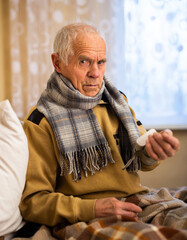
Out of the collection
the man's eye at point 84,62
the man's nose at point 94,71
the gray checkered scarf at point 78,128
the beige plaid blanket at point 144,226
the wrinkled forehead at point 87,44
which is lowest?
the beige plaid blanket at point 144,226

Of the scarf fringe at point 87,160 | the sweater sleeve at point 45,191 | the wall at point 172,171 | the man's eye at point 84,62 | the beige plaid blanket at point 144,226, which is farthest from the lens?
the wall at point 172,171

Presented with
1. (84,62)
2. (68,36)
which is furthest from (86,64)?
(68,36)

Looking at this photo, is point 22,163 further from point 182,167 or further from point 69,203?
point 182,167

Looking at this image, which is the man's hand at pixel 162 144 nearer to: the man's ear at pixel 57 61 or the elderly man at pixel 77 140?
the elderly man at pixel 77 140

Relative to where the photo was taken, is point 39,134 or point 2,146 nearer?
point 2,146

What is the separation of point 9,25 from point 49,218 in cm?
167

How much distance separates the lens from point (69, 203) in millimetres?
1093

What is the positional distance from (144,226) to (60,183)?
0.54m

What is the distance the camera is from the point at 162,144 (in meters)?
1.03

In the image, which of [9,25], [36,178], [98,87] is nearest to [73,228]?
[36,178]

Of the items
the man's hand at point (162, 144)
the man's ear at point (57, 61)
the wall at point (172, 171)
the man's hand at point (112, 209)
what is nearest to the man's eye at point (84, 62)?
the man's ear at point (57, 61)

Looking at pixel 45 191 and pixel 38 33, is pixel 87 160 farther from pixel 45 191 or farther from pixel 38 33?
pixel 38 33

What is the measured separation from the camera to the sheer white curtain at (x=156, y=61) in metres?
2.28

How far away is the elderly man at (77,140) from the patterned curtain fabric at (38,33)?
957 mm
